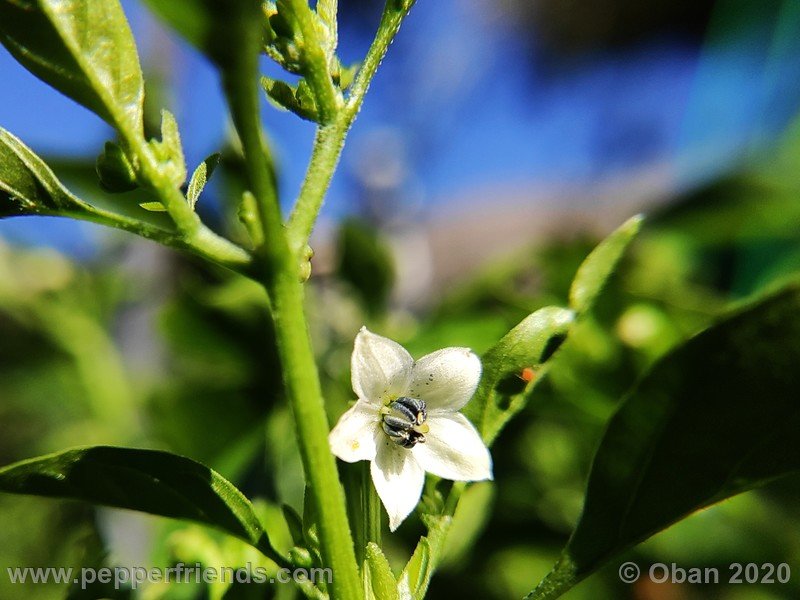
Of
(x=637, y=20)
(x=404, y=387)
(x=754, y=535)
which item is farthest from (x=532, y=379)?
(x=637, y=20)

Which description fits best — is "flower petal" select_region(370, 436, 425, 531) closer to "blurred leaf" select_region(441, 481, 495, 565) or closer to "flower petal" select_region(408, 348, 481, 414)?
"flower petal" select_region(408, 348, 481, 414)

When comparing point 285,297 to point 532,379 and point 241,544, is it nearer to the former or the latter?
point 532,379

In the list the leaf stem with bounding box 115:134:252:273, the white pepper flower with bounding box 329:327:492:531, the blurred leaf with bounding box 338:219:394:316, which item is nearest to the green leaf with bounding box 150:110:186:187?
the leaf stem with bounding box 115:134:252:273

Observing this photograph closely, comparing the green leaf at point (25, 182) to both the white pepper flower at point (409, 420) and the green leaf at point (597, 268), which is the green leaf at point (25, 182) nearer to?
the white pepper flower at point (409, 420)

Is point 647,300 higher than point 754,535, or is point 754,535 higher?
point 647,300

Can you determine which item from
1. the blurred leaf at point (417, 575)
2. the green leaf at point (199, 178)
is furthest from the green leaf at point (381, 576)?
the green leaf at point (199, 178)

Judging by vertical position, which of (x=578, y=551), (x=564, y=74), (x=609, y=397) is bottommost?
(x=564, y=74)

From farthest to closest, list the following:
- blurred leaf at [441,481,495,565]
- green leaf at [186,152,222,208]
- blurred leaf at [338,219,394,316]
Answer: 1. blurred leaf at [338,219,394,316]
2. blurred leaf at [441,481,495,565]
3. green leaf at [186,152,222,208]
